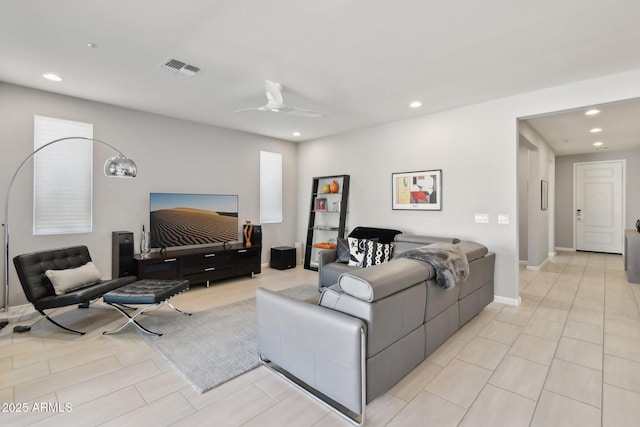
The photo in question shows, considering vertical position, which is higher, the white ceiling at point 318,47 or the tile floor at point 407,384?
the white ceiling at point 318,47

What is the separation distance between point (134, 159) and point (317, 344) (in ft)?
13.4

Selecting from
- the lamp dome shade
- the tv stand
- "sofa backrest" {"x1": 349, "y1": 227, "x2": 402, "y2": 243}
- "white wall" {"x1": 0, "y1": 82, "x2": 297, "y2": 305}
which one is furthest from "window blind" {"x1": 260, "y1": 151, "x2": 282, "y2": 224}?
the lamp dome shade

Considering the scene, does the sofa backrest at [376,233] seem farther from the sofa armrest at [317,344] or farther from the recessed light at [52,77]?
the recessed light at [52,77]

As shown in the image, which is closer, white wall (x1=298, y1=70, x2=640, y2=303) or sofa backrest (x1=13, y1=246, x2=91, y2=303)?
sofa backrest (x1=13, y1=246, x2=91, y2=303)

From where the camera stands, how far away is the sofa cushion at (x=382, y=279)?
189 centimetres

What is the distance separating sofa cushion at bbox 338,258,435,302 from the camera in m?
1.89

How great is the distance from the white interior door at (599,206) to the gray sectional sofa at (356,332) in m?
7.84

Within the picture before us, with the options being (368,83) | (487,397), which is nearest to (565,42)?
(368,83)

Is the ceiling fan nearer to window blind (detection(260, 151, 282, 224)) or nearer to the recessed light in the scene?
the recessed light

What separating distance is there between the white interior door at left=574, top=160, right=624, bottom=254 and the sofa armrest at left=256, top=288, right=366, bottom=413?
29.6ft

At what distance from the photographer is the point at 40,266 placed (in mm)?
3254

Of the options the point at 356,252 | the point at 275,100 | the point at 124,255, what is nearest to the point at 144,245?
the point at 124,255

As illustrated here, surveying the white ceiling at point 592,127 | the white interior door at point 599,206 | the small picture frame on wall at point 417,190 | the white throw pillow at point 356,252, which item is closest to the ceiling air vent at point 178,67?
the white throw pillow at point 356,252

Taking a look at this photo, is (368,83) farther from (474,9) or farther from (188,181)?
(188,181)
